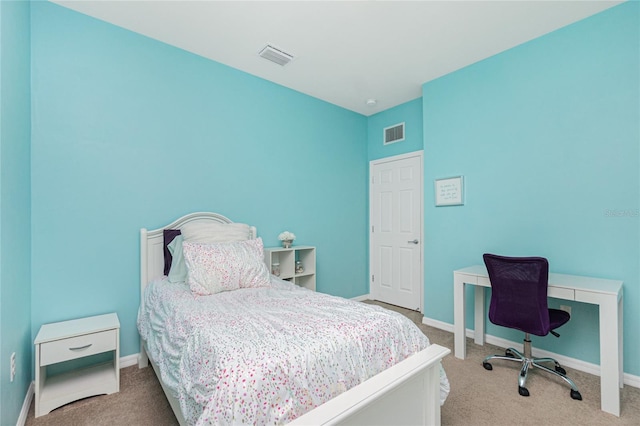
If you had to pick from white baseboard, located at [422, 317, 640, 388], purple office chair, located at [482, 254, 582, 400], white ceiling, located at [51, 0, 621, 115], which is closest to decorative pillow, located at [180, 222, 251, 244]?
white ceiling, located at [51, 0, 621, 115]

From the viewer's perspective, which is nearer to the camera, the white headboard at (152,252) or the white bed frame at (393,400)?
the white bed frame at (393,400)

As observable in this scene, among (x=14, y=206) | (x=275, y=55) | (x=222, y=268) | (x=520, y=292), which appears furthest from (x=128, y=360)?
(x=520, y=292)

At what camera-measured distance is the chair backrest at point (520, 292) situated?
2076 mm

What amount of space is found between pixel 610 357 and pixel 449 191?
1.85 metres

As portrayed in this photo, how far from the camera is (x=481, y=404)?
1.95 m

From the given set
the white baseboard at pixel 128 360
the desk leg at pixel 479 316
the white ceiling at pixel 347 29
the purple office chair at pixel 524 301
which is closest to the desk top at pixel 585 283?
the purple office chair at pixel 524 301

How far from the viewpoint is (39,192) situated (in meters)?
2.12

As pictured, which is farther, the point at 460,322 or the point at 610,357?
the point at 460,322

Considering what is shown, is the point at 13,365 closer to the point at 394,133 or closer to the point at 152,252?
the point at 152,252

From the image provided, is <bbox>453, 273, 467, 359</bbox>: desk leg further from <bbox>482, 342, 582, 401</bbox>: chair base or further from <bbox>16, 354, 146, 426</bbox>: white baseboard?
<bbox>16, 354, 146, 426</bbox>: white baseboard

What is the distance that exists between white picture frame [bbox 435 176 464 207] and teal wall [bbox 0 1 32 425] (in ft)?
11.4

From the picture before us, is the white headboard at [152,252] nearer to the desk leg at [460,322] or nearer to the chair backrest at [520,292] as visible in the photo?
the desk leg at [460,322]

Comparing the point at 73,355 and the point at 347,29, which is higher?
the point at 347,29

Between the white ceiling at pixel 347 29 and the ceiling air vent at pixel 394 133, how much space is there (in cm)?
88
